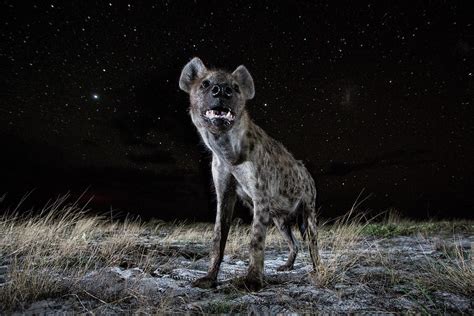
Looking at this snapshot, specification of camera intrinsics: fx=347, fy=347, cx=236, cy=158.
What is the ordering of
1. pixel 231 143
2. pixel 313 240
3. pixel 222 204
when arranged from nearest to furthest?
pixel 231 143 < pixel 222 204 < pixel 313 240

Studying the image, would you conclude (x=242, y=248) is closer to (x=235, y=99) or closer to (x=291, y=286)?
(x=291, y=286)

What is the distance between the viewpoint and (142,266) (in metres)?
3.91

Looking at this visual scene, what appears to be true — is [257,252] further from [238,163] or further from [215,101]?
[215,101]

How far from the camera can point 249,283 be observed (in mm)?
3139

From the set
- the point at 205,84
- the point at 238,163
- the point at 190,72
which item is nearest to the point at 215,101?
the point at 205,84

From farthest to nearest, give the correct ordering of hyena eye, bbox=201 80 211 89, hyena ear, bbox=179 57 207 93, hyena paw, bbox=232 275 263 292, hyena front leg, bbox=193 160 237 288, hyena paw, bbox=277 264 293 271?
hyena paw, bbox=277 264 293 271
hyena ear, bbox=179 57 207 93
hyena front leg, bbox=193 160 237 288
hyena eye, bbox=201 80 211 89
hyena paw, bbox=232 275 263 292

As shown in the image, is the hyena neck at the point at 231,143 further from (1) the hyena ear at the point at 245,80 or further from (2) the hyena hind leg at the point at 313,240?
(2) the hyena hind leg at the point at 313,240

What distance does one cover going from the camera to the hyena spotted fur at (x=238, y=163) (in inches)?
131

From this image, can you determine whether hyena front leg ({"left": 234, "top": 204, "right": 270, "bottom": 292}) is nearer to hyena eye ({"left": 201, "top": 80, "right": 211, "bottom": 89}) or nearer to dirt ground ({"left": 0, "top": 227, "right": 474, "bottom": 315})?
dirt ground ({"left": 0, "top": 227, "right": 474, "bottom": 315})

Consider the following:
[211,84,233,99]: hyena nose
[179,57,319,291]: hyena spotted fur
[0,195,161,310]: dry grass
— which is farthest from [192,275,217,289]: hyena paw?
[211,84,233,99]: hyena nose

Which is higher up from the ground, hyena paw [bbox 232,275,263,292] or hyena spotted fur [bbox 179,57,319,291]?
hyena spotted fur [bbox 179,57,319,291]

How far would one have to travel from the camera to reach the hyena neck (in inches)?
137

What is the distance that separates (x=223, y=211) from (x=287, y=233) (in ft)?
4.08

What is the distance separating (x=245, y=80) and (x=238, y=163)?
1095 millimetres
